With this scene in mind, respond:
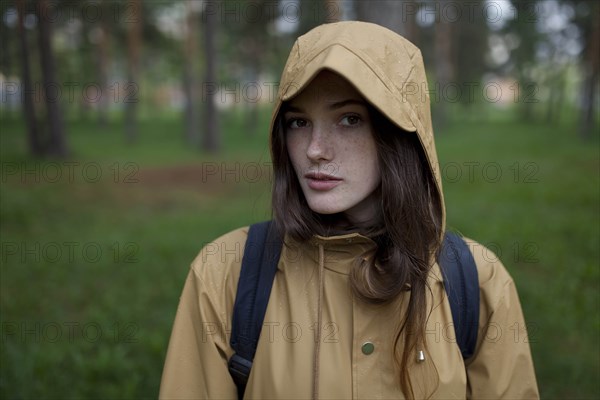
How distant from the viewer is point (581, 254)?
5309mm

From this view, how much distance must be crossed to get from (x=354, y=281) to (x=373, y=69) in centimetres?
64

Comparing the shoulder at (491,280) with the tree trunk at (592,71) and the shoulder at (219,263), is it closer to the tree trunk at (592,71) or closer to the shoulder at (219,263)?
the shoulder at (219,263)

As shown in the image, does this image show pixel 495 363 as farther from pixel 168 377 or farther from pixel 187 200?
pixel 187 200

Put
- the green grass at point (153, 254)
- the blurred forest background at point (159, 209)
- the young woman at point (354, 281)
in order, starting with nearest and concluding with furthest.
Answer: the young woman at point (354, 281) → the green grass at point (153, 254) → the blurred forest background at point (159, 209)

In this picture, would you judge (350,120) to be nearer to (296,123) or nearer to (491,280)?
(296,123)

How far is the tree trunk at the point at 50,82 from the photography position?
11.6 m

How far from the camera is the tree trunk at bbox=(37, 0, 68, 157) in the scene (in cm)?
1159

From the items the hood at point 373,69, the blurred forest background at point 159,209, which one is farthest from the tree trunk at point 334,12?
the hood at point 373,69

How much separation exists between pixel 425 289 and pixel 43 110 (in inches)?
549

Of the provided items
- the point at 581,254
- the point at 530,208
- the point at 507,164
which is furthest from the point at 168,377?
the point at 507,164

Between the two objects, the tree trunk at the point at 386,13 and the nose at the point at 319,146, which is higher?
the tree trunk at the point at 386,13

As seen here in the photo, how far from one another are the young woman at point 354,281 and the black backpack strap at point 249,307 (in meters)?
0.03

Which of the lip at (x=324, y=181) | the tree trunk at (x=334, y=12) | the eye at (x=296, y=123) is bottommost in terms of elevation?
the lip at (x=324, y=181)

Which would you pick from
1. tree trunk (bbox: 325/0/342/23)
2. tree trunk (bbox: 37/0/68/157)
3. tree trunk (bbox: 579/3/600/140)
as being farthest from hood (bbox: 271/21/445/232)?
tree trunk (bbox: 579/3/600/140)
